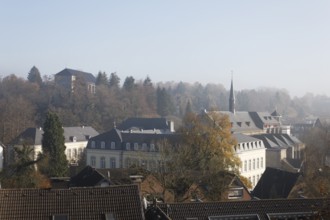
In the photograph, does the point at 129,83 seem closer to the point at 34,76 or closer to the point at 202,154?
the point at 34,76

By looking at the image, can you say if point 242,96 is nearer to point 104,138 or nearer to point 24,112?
point 24,112

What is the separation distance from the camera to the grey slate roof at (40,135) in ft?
229

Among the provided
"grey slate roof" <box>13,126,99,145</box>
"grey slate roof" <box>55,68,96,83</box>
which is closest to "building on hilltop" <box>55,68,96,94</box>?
"grey slate roof" <box>55,68,96,83</box>

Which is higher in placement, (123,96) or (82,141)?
(123,96)

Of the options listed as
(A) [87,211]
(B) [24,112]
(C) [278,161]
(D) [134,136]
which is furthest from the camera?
(B) [24,112]

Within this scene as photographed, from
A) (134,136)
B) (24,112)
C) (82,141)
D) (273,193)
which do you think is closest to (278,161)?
(134,136)

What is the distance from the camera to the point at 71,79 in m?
116

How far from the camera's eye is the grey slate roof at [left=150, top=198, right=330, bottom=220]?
24484mm

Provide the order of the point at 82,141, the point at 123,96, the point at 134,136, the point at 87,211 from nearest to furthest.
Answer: the point at 87,211 < the point at 134,136 < the point at 82,141 < the point at 123,96

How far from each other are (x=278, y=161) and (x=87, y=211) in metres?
55.6

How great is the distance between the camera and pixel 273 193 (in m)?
39.4

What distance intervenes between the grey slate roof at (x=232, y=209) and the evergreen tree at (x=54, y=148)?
2767 cm

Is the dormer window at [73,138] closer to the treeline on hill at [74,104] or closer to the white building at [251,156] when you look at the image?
the treeline on hill at [74,104]

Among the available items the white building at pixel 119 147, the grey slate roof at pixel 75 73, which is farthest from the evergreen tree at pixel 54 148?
the grey slate roof at pixel 75 73
